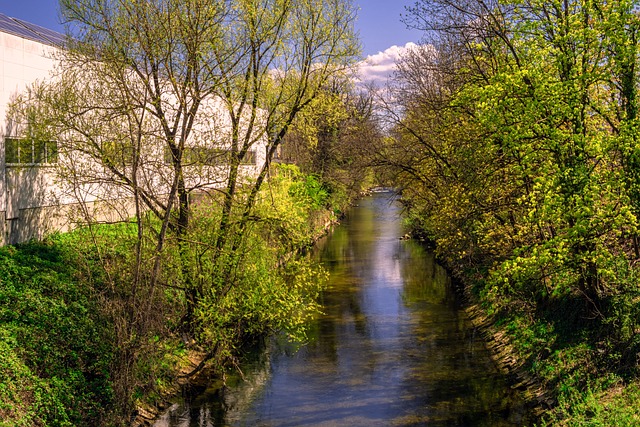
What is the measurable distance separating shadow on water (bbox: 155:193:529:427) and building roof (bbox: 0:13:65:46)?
39.8 ft

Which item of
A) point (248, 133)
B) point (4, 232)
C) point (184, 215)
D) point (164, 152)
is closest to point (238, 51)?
point (248, 133)

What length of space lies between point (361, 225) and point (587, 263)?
38.2m

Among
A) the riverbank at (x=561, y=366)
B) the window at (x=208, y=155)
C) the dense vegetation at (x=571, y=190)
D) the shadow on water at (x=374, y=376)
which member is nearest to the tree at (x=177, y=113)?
the window at (x=208, y=155)

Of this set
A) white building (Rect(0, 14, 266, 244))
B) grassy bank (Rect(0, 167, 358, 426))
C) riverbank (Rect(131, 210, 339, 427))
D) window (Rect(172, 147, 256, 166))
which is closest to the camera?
grassy bank (Rect(0, 167, 358, 426))

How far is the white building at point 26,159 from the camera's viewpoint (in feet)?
61.0

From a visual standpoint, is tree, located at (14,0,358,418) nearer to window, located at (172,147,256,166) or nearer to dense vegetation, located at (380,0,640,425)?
window, located at (172,147,256,166)

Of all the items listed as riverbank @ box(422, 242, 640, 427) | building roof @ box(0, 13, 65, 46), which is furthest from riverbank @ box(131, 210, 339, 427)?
building roof @ box(0, 13, 65, 46)

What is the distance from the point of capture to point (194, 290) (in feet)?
58.3

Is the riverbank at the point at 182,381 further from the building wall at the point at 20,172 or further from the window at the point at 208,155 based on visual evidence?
the building wall at the point at 20,172

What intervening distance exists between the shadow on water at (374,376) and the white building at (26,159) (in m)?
5.88

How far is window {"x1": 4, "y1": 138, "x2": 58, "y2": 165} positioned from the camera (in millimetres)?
19172

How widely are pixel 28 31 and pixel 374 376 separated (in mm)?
16224

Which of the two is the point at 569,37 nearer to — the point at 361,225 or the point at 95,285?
the point at 95,285

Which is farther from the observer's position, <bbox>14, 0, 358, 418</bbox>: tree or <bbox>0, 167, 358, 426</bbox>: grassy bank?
<bbox>14, 0, 358, 418</bbox>: tree
